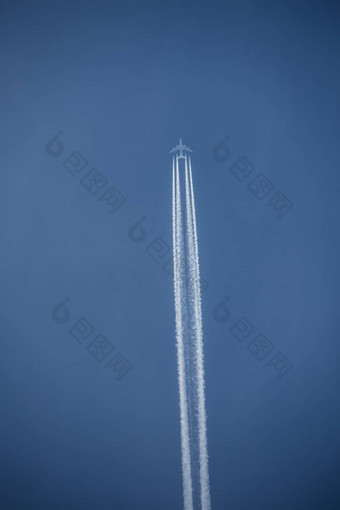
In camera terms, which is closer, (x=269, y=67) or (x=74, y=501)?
(x=74, y=501)

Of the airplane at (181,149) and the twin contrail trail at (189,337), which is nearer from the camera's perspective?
the twin contrail trail at (189,337)

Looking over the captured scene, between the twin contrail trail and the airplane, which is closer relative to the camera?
the twin contrail trail

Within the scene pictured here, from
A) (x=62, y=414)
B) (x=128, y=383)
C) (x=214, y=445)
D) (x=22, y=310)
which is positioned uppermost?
(x=22, y=310)

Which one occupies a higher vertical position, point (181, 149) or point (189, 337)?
point (181, 149)

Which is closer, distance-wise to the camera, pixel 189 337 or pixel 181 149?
pixel 189 337

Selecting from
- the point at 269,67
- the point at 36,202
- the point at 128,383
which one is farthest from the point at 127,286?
the point at 269,67

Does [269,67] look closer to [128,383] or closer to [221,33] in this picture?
[221,33]

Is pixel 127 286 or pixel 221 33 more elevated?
pixel 221 33

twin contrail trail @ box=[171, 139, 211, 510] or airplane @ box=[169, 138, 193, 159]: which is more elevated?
airplane @ box=[169, 138, 193, 159]
